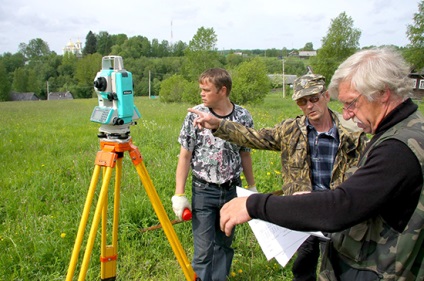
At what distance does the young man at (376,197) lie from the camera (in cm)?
Result: 120

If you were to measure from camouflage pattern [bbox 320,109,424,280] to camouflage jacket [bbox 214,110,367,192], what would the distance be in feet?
3.32

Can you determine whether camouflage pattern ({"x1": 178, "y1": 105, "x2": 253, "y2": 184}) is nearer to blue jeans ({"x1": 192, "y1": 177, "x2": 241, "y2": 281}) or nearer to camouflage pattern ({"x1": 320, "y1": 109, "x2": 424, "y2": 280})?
blue jeans ({"x1": 192, "y1": 177, "x2": 241, "y2": 281})

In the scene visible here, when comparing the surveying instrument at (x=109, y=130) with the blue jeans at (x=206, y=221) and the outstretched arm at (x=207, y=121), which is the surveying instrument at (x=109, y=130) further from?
the blue jeans at (x=206, y=221)

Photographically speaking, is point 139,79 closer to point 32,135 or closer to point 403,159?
point 32,135

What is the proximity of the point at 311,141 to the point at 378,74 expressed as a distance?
1249 millimetres

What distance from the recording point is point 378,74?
1366 millimetres

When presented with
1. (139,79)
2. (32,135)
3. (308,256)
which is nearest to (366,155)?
(308,256)

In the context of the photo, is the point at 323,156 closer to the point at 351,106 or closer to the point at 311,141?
the point at 311,141

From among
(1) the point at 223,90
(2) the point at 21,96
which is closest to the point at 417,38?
(1) the point at 223,90

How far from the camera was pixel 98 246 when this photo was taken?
3.41m

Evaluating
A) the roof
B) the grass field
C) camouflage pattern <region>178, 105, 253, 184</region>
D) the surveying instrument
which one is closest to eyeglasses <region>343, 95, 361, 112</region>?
the surveying instrument

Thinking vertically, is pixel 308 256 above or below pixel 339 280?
below

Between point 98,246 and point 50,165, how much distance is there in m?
2.94

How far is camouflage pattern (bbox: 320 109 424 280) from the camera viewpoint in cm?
123
